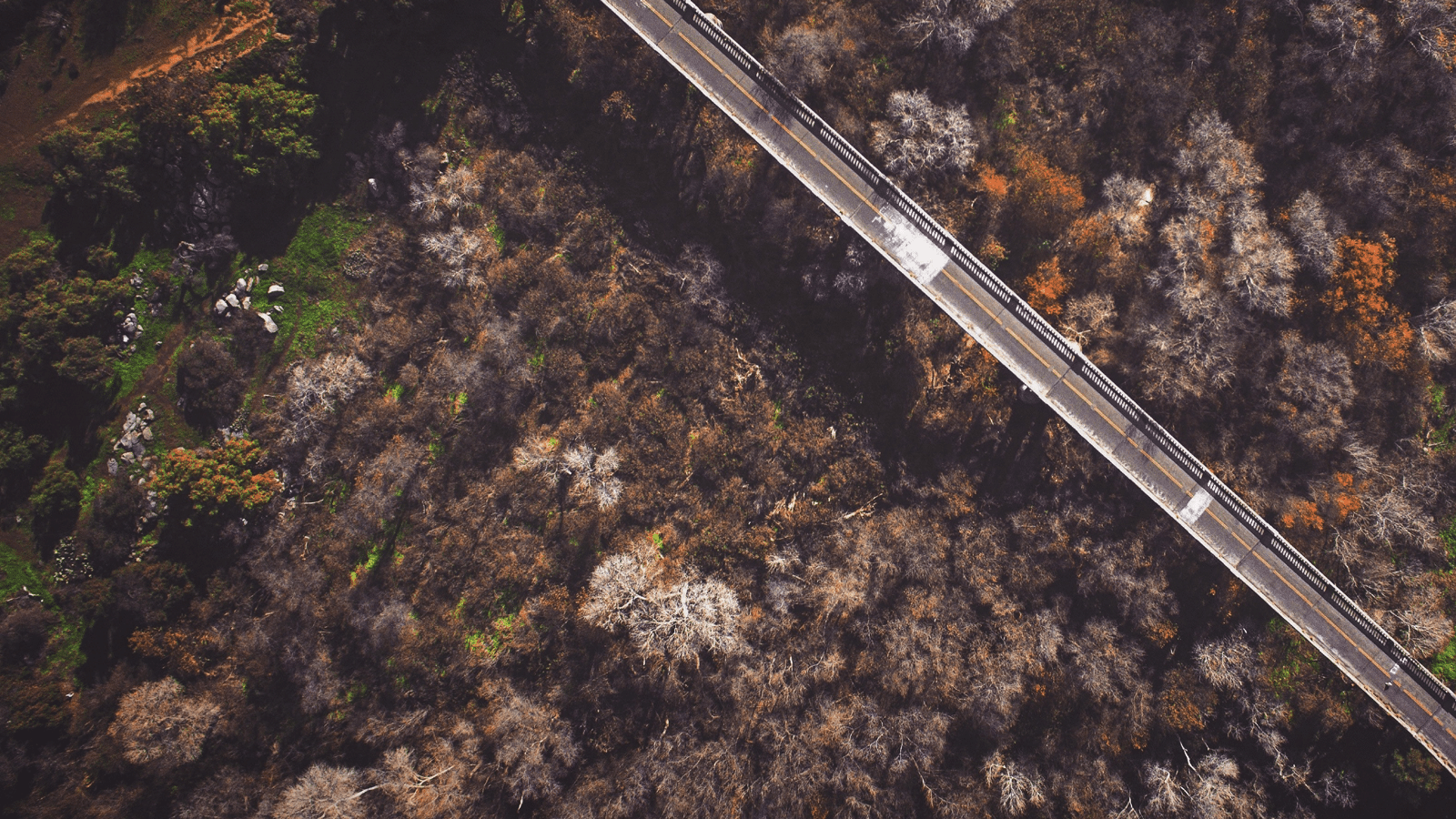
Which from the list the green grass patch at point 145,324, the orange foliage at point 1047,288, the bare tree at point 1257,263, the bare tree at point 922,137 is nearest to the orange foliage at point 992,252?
the orange foliage at point 1047,288

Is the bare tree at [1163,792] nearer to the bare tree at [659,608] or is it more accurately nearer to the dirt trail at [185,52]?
the bare tree at [659,608]

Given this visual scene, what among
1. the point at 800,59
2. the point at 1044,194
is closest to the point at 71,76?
the point at 800,59

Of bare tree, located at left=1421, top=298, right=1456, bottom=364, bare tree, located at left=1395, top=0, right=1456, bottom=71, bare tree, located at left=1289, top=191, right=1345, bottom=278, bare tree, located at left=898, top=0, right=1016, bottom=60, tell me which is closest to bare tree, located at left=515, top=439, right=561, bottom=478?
bare tree, located at left=898, top=0, right=1016, bottom=60

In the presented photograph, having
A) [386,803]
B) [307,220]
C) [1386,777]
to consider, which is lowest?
[386,803]

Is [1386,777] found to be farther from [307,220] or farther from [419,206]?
[307,220]

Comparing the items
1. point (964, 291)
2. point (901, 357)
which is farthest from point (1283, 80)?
point (901, 357)

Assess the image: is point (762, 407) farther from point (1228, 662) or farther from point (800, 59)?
point (1228, 662)

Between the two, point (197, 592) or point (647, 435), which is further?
point (647, 435)

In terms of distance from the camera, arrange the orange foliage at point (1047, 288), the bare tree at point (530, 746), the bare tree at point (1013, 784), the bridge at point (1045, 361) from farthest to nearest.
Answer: the orange foliage at point (1047, 288) < the bare tree at point (1013, 784) < the bare tree at point (530, 746) < the bridge at point (1045, 361)
